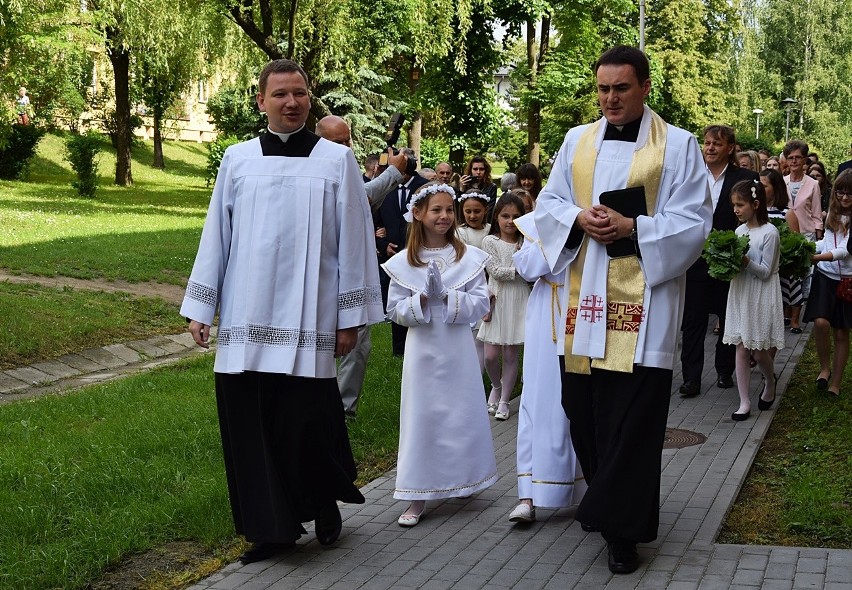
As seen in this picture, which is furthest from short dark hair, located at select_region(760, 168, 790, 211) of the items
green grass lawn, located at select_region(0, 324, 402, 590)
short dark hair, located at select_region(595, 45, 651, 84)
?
short dark hair, located at select_region(595, 45, 651, 84)

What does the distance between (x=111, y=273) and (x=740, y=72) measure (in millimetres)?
55187

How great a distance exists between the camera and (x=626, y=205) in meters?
6.08

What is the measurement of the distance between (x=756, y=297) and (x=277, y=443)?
5.41m

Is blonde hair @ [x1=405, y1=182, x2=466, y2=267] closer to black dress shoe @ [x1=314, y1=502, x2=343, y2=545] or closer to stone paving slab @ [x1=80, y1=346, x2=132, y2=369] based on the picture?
black dress shoe @ [x1=314, y1=502, x2=343, y2=545]

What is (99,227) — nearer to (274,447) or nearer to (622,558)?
(274,447)

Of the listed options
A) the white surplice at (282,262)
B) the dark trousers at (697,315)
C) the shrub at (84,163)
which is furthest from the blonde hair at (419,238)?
the shrub at (84,163)

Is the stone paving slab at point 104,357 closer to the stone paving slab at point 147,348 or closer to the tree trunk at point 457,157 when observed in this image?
the stone paving slab at point 147,348

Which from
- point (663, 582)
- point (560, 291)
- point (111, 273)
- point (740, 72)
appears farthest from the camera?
point (740, 72)

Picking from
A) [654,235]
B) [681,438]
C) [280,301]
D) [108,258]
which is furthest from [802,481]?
[108,258]

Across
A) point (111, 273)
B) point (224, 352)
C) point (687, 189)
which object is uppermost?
point (687, 189)

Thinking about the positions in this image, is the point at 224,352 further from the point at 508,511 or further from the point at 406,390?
the point at 508,511

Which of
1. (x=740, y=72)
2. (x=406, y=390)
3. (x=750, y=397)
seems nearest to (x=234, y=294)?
(x=406, y=390)

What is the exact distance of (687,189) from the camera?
6121 mm

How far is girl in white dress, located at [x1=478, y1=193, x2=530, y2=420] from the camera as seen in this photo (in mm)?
10055
